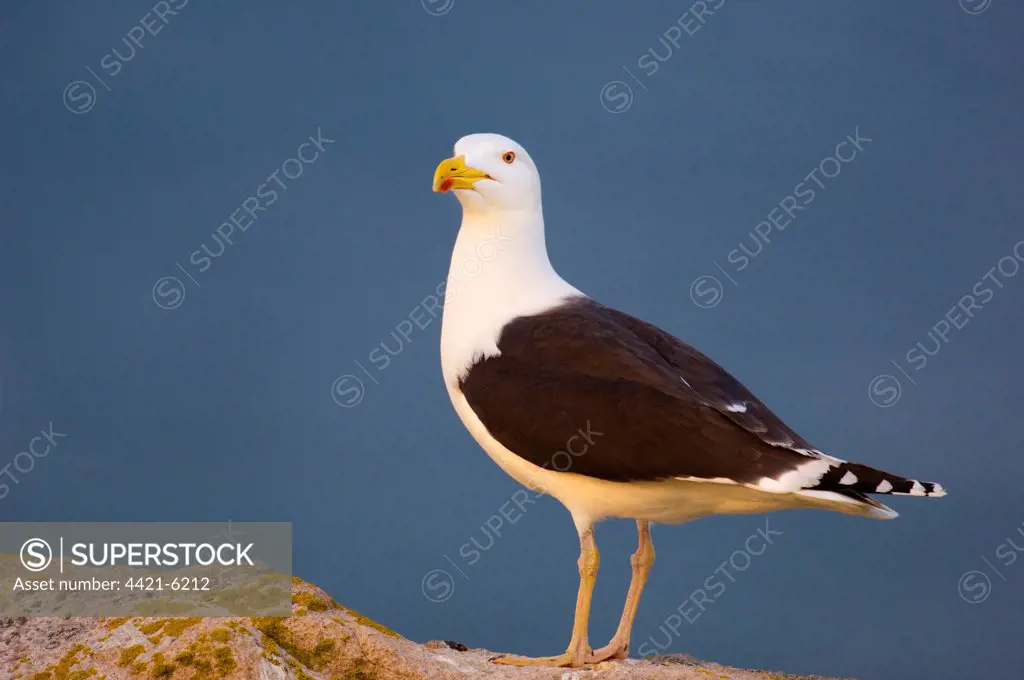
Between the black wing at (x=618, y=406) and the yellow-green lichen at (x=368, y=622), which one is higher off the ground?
the black wing at (x=618, y=406)

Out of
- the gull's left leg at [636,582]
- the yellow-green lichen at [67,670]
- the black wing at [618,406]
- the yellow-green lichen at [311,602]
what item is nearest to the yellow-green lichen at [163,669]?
the yellow-green lichen at [67,670]

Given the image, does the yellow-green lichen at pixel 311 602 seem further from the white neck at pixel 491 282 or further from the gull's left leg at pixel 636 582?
the gull's left leg at pixel 636 582

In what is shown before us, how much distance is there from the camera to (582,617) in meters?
8.47

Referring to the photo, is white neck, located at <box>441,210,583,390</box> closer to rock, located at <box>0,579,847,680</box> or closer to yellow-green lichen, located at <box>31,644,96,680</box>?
rock, located at <box>0,579,847,680</box>

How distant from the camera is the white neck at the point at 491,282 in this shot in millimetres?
8867

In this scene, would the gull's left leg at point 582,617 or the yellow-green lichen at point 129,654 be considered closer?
the yellow-green lichen at point 129,654

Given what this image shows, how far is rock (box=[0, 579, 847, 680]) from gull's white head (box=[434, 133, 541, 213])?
2975 millimetres

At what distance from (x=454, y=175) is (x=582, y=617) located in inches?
127

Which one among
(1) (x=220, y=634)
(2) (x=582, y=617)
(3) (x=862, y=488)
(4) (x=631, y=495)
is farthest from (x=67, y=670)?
(3) (x=862, y=488)

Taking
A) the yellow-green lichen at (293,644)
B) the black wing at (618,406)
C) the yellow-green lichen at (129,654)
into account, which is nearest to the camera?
the yellow-green lichen at (129,654)

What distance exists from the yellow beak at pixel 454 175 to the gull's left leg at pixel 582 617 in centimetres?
258

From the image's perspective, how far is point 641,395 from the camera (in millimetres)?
7938

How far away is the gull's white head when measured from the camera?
Answer: 9.02 meters

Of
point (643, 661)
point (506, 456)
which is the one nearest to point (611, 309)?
point (506, 456)
